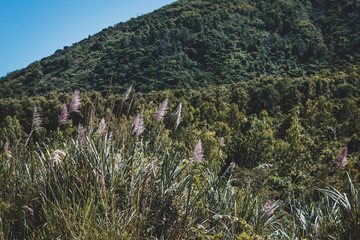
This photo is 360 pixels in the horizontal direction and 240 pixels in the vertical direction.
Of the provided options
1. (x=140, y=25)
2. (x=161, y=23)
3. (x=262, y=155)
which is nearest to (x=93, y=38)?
(x=140, y=25)

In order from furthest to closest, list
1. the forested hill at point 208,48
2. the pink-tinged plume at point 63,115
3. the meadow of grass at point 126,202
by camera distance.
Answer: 1. the forested hill at point 208,48
2. the pink-tinged plume at point 63,115
3. the meadow of grass at point 126,202

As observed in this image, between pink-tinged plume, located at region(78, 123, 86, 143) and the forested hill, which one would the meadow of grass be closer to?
pink-tinged plume, located at region(78, 123, 86, 143)

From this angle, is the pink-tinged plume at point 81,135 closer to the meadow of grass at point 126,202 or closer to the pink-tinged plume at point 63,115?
the meadow of grass at point 126,202

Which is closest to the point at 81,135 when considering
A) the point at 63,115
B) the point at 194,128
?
the point at 63,115

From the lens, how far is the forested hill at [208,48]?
7438cm

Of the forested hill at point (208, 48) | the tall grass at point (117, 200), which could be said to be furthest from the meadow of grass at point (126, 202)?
the forested hill at point (208, 48)

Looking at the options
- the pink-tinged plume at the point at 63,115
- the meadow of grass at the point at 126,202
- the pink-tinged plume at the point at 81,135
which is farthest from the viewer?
the pink-tinged plume at the point at 63,115

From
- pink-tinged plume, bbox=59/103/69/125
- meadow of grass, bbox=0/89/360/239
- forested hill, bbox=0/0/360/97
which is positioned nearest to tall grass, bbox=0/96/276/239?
meadow of grass, bbox=0/89/360/239

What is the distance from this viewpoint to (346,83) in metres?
45.3

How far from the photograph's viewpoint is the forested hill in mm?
74375

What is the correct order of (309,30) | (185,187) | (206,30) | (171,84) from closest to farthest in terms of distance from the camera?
(185,187)
(171,84)
(309,30)
(206,30)

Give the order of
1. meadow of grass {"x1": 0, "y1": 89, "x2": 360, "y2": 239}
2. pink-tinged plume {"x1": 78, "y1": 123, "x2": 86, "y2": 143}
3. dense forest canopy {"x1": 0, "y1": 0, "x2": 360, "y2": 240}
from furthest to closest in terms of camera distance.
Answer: pink-tinged plume {"x1": 78, "y1": 123, "x2": 86, "y2": 143} → dense forest canopy {"x1": 0, "y1": 0, "x2": 360, "y2": 240} → meadow of grass {"x1": 0, "y1": 89, "x2": 360, "y2": 239}

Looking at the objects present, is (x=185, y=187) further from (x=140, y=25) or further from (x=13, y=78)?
(x=140, y=25)

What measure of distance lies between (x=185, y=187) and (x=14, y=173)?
5.55 ft
